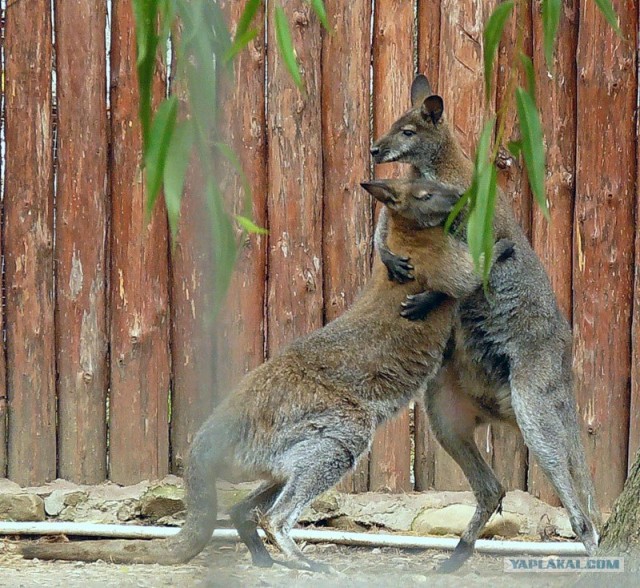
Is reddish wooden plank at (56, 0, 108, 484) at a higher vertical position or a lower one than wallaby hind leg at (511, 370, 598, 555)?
higher

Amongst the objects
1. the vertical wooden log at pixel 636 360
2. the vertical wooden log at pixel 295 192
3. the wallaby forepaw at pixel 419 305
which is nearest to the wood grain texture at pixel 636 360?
the vertical wooden log at pixel 636 360

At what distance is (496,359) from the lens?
20.2ft

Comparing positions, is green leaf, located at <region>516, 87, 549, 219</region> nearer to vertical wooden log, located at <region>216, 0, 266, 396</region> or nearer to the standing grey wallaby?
the standing grey wallaby

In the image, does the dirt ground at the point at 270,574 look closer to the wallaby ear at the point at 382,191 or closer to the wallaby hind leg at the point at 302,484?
the wallaby hind leg at the point at 302,484

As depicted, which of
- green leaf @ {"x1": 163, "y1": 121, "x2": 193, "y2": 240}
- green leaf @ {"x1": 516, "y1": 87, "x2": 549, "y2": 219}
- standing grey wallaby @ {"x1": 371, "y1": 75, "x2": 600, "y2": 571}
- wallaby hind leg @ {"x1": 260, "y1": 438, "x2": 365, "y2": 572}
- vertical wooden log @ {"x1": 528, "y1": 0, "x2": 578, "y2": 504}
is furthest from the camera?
vertical wooden log @ {"x1": 528, "y1": 0, "x2": 578, "y2": 504}

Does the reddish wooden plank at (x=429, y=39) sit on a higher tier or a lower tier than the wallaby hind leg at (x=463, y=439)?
higher

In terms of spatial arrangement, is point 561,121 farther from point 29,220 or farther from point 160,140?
point 160,140

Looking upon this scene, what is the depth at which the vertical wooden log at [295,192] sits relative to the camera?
6676 mm

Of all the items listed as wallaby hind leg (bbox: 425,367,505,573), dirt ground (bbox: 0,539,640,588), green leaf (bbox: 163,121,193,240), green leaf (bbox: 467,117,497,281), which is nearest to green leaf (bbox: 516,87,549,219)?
green leaf (bbox: 467,117,497,281)

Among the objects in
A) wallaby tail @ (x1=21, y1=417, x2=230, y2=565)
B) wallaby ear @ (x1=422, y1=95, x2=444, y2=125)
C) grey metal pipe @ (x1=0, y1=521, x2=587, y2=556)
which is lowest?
grey metal pipe @ (x1=0, y1=521, x2=587, y2=556)

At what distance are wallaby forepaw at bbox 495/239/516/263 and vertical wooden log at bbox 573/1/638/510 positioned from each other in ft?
2.36

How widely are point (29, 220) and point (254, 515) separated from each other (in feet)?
7.30

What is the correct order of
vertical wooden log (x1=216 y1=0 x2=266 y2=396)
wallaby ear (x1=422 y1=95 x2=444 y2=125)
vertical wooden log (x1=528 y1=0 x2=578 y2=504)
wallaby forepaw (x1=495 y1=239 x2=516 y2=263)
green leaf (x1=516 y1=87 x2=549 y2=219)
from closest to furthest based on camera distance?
green leaf (x1=516 y1=87 x2=549 y2=219) → wallaby forepaw (x1=495 y1=239 x2=516 y2=263) → wallaby ear (x1=422 y1=95 x2=444 y2=125) → vertical wooden log (x1=216 y1=0 x2=266 y2=396) → vertical wooden log (x1=528 y1=0 x2=578 y2=504)

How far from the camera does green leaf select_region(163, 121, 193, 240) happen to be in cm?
178
